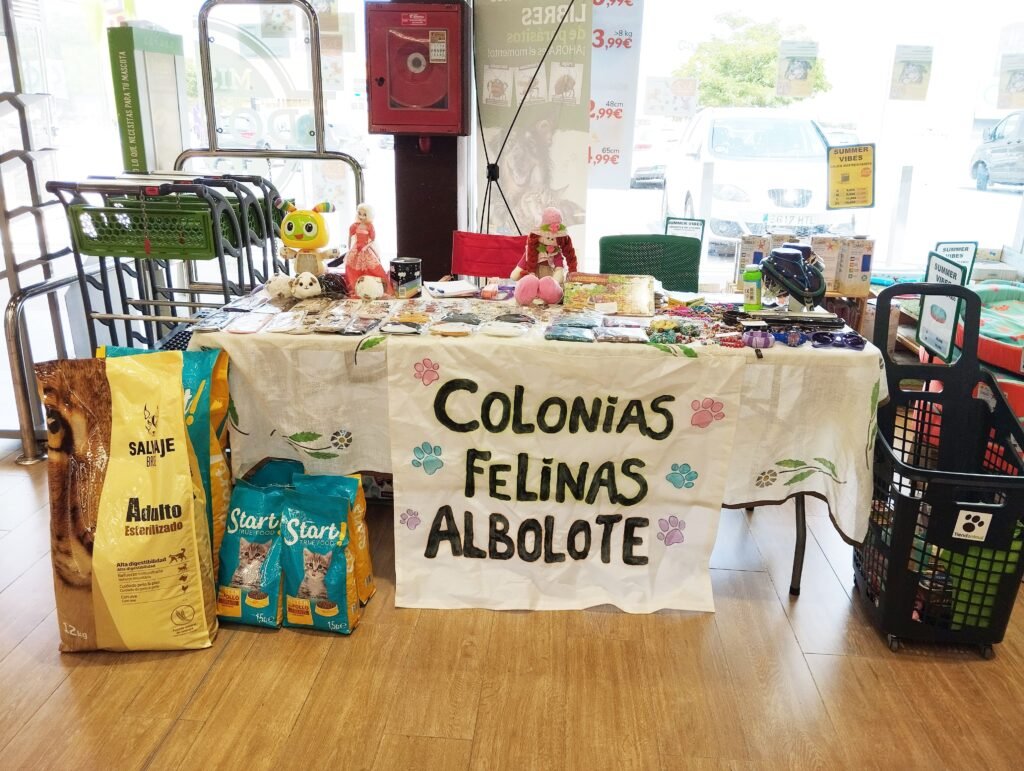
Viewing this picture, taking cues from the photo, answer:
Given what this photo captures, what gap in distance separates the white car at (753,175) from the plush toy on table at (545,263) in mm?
1785

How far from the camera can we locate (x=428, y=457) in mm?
2152

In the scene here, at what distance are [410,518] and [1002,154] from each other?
3.71 meters

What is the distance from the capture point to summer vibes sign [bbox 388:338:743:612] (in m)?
2.07

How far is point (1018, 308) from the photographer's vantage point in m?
3.67

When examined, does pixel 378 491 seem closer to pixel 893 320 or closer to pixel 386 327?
pixel 386 327

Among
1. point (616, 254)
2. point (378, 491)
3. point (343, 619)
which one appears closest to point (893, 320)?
point (616, 254)

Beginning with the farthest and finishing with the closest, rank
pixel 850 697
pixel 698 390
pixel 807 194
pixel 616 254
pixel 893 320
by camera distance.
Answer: pixel 807 194 → pixel 893 320 → pixel 616 254 → pixel 698 390 → pixel 850 697

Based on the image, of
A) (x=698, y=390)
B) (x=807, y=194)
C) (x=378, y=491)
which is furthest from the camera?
(x=807, y=194)

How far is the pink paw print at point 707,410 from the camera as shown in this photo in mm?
2070

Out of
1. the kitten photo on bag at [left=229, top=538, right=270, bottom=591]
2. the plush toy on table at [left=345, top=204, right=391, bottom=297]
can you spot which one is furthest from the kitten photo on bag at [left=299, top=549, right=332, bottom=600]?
the plush toy on table at [left=345, top=204, right=391, bottom=297]

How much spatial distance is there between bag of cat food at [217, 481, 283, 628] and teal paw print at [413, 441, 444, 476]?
367mm

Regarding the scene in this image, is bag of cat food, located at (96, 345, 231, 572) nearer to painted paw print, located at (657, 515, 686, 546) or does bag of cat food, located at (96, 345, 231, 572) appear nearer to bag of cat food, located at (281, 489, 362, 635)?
bag of cat food, located at (281, 489, 362, 635)

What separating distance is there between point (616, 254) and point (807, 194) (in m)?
1.68

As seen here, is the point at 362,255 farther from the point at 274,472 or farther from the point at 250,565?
the point at 250,565
